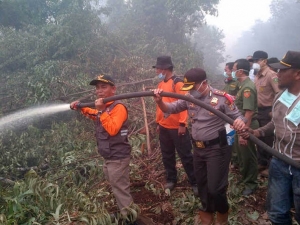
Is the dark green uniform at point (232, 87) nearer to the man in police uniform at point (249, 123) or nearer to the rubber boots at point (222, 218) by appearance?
the man in police uniform at point (249, 123)

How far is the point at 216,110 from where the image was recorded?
9.11ft

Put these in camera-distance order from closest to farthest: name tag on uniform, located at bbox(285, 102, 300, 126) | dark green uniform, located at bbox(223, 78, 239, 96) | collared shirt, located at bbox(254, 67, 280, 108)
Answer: name tag on uniform, located at bbox(285, 102, 300, 126) → collared shirt, located at bbox(254, 67, 280, 108) → dark green uniform, located at bbox(223, 78, 239, 96)

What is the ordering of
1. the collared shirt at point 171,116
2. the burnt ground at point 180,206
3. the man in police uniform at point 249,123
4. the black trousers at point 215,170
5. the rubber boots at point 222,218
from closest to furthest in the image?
the black trousers at point 215,170 < the rubber boots at point 222,218 < the burnt ground at point 180,206 < the man in police uniform at point 249,123 < the collared shirt at point 171,116

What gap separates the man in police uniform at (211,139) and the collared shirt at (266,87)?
6.21 ft

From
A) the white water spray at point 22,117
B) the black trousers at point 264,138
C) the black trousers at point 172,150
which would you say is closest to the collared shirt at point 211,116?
the black trousers at point 172,150

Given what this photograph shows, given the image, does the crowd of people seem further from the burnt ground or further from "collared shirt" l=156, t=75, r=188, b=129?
the burnt ground

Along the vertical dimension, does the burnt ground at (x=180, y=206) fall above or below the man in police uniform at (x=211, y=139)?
Result: below

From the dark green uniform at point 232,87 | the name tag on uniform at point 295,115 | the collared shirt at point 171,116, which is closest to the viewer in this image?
the name tag on uniform at point 295,115

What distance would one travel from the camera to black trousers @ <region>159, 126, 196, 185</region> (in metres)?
4.03

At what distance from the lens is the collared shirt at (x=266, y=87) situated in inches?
178

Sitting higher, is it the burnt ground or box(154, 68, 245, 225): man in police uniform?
box(154, 68, 245, 225): man in police uniform

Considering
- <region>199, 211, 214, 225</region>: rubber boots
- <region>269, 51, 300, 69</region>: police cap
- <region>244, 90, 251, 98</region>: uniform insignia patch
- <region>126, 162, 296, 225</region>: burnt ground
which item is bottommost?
<region>126, 162, 296, 225</region>: burnt ground

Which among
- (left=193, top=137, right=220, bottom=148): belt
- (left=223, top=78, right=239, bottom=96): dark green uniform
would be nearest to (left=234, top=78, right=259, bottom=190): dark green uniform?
(left=223, top=78, right=239, bottom=96): dark green uniform

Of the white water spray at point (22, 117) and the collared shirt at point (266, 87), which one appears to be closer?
the collared shirt at point (266, 87)
